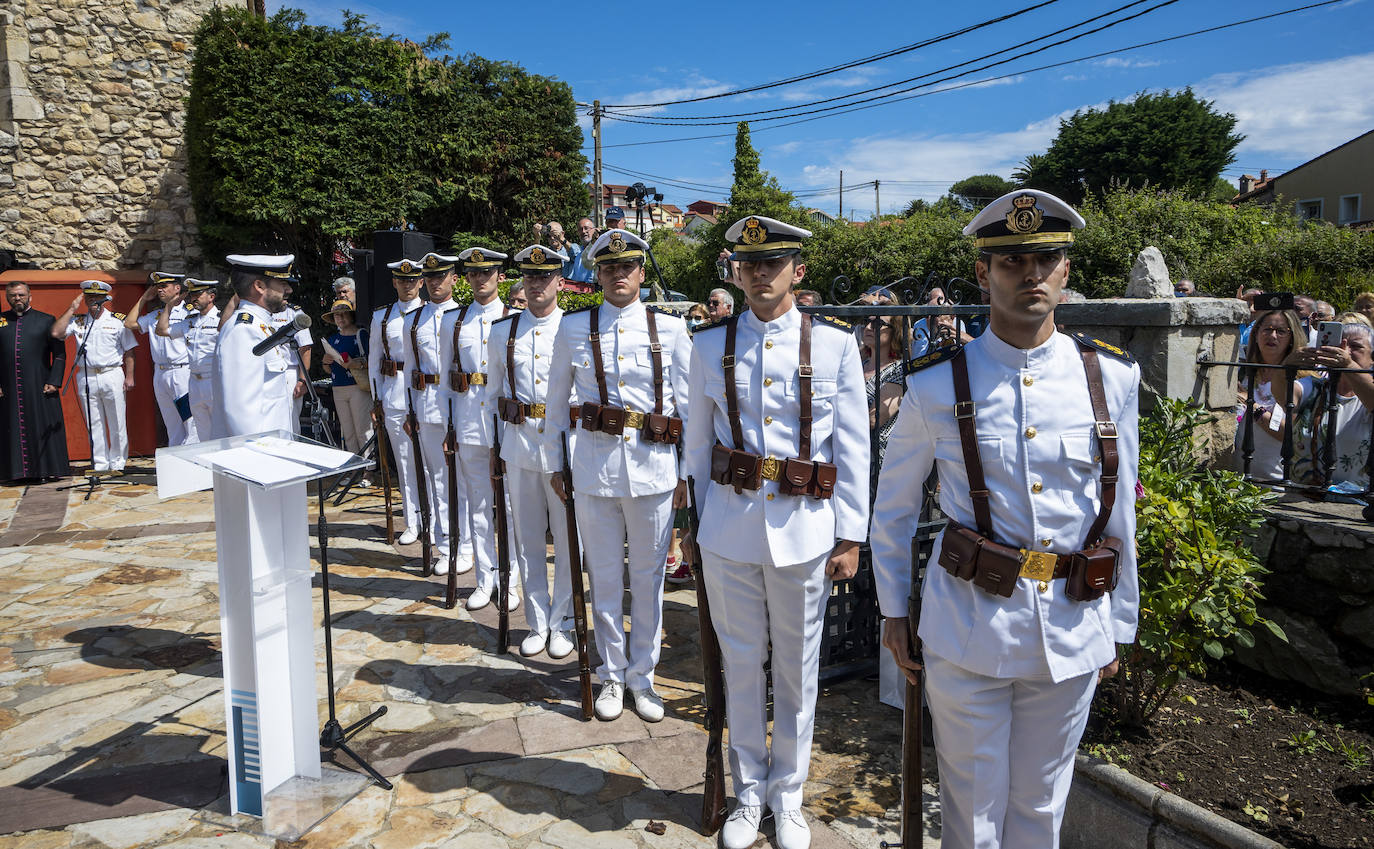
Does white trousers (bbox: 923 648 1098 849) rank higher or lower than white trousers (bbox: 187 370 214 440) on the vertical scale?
lower

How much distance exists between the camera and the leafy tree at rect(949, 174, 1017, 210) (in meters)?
46.2

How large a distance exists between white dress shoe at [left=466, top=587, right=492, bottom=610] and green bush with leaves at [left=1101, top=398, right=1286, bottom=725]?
12.8 feet

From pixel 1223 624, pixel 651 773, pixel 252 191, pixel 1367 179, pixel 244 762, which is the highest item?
pixel 1367 179

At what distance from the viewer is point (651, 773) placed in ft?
12.0

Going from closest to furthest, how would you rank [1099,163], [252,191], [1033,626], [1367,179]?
[1033,626]
[252,191]
[1367,179]
[1099,163]

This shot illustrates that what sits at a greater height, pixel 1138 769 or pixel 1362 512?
pixel 1362 512

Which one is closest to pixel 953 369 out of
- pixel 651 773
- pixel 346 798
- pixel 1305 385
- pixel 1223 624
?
pixel 1223 624

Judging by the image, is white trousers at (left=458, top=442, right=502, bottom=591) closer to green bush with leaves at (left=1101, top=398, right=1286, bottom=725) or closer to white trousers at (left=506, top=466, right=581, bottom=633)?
white trousers at (left=506, top=466, right=581, bottom=633)

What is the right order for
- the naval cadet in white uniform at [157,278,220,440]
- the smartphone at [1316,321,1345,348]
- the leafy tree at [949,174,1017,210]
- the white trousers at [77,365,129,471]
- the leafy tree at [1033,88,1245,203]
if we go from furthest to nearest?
1. the leafy tree at [949,174,1017,210]
2. the leafy tree at [1033,88,1245,203]
3. the white trousers at [77,365,129,471]
4. the naval cadet in white uniform at [157,278,220,440]
5. the smartphone at [1316,321,1345,348]

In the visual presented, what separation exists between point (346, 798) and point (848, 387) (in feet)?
8.36

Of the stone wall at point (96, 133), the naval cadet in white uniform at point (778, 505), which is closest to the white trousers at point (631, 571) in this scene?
the naval cadet in white uniform at point (778, 505)

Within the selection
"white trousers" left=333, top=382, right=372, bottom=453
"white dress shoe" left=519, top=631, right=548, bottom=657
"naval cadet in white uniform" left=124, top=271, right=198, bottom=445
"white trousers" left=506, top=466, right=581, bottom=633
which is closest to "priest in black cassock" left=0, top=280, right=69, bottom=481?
"naval cadet in white uniform" left=124, top=271, right=198, bottom=445

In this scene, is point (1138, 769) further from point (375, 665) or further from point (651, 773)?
point (375, 665)

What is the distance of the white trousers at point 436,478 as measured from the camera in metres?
6.51
